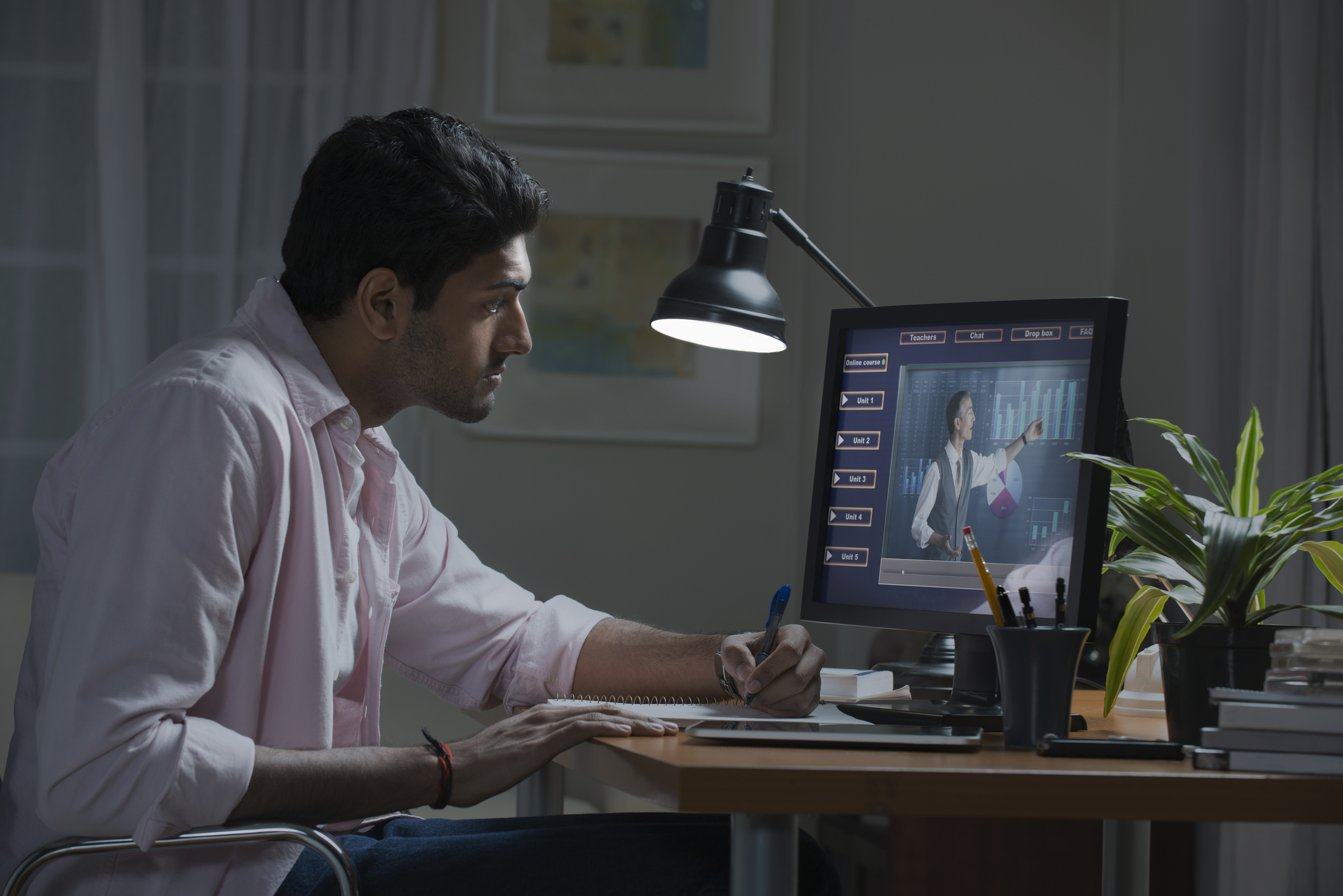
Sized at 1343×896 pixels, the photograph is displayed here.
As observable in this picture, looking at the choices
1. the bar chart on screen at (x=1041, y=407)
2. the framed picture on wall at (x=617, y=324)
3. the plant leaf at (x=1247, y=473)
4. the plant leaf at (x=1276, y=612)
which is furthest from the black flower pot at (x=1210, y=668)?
the framed picture on wall at (x=617, y=324)

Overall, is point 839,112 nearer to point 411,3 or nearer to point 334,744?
point 411,3

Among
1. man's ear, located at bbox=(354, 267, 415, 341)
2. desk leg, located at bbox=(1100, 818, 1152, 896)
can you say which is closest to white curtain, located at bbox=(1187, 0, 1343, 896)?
A: desk leg, located at bbox=(1100, 818, 1152, 896)

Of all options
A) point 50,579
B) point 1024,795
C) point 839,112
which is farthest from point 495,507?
point 1024,795

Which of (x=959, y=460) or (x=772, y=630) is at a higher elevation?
(x=959, y=460)

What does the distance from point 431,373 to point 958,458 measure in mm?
606

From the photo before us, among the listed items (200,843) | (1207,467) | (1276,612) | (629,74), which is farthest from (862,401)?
(629,74)

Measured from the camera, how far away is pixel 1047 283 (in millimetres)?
2854

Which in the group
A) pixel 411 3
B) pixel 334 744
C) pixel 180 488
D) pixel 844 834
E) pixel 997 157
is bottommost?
pixel 844 834

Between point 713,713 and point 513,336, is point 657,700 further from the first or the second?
point 513,336

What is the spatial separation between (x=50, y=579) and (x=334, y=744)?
0.35m

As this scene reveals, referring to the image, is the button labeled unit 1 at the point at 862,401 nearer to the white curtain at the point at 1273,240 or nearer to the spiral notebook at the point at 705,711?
the spiral notebook at the point at 705,711

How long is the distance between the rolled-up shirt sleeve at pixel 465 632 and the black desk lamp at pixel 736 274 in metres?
0.43

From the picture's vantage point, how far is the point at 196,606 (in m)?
0.88

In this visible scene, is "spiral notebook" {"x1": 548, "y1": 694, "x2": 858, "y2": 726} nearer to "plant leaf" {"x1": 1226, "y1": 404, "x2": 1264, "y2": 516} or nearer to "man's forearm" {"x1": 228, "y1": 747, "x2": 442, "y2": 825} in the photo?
"man's forearm" {"x1": 228, "y1": 747, "x2": 442, "y2": 825}
